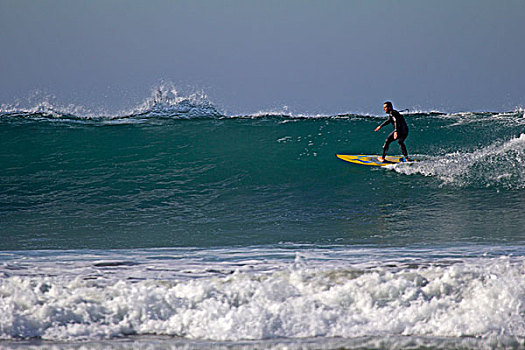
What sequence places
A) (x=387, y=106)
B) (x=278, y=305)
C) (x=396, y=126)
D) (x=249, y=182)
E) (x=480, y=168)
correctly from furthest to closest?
(x=387, y=106)
(x=396, y=126)
(x=480, y=168)
(x=249, y=182)
(x=278, y=305)

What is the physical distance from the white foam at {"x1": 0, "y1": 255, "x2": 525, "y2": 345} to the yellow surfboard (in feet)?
18.5

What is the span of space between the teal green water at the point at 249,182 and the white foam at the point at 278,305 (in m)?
1.52

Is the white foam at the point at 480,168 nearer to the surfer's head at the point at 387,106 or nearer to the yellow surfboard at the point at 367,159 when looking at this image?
the yellow surfboard at the point at 367,159

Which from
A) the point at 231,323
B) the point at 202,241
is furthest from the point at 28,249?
the point at 231,323

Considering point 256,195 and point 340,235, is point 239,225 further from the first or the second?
point 256,195

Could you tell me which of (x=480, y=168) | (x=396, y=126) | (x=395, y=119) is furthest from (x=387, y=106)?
(x=480, y=168)

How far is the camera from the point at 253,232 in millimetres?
5535

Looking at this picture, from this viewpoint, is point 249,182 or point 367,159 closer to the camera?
point 249,182

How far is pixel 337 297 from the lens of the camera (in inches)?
121

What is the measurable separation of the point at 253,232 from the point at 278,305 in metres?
2.57

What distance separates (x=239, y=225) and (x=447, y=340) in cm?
358

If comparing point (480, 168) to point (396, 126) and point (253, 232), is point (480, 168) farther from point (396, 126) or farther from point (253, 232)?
point (253, 232)

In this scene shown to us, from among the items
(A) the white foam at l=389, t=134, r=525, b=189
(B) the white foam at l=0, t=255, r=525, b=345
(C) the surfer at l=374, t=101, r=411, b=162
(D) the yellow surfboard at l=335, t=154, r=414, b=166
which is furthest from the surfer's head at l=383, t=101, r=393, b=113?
(B) the white foam at l=0, t=255, r=525, b=345

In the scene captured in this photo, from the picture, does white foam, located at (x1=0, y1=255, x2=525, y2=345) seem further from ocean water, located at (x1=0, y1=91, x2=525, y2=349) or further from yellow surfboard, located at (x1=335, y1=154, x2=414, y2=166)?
yellow surfboard, located at (x1=335, y1=154, x2=414, y2=166)
